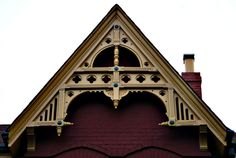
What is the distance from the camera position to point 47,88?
1378cm

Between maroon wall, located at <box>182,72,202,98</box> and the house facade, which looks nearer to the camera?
the house facade

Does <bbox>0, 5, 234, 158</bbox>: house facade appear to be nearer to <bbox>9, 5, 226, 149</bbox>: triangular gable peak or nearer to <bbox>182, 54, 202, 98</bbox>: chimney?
<bbox>9, 5, 226, 149</bbox>: triangular gable peak

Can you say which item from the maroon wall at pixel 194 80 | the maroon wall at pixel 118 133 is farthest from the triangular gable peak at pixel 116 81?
the maroon wall at pixel 194 80

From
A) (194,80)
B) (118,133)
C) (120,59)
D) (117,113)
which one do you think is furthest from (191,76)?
(118,133)

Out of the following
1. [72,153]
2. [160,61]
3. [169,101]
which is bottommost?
[72,153]

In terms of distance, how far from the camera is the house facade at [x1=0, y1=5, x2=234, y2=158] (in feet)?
44.1

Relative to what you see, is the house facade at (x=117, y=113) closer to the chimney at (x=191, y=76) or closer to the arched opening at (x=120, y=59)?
the arched opening at (x=120, y=59)

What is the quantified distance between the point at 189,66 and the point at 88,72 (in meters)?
4.29

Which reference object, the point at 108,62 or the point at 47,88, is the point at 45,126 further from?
the point at 108,62

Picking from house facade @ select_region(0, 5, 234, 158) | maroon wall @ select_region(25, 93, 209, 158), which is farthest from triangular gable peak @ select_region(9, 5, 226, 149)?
maroon wall @ select_region(25, 93, 209, 158)

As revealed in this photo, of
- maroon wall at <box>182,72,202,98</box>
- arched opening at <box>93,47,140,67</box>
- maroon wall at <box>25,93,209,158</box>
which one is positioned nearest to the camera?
maroon wall at <box>25,93,209,158</box>

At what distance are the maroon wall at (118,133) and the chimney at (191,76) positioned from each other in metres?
2.80

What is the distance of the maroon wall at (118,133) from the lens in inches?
528

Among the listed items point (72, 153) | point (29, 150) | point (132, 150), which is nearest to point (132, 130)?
point (132, 150)
